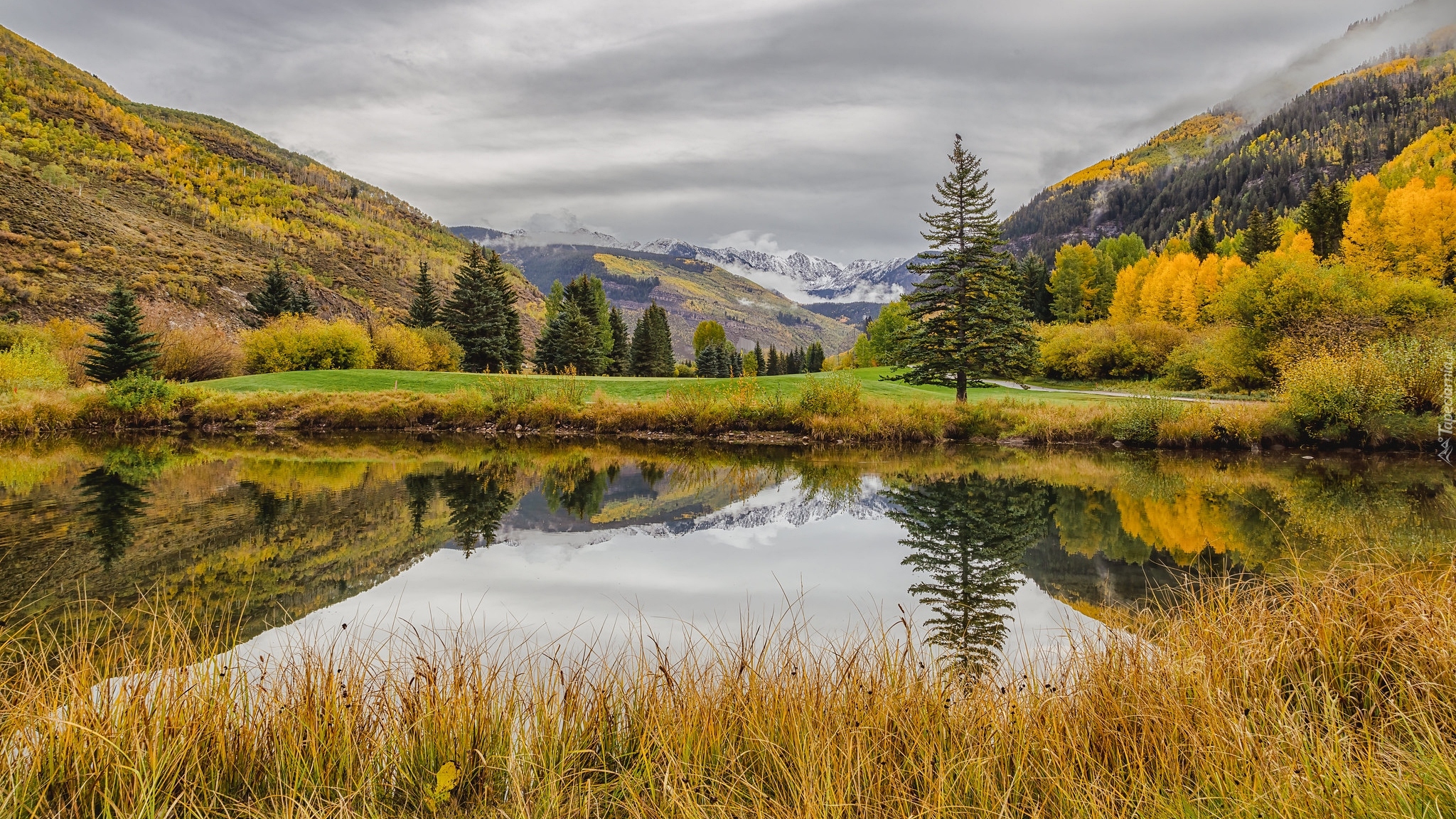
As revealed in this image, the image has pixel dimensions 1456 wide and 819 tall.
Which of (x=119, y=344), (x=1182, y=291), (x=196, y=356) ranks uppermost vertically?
(x=1182, y=291)

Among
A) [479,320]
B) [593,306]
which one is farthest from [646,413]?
[593,306]

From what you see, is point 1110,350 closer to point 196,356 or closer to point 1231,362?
point 1231,362

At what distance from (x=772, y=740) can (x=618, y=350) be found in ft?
237

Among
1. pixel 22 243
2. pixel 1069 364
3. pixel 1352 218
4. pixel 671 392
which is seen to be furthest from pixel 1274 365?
pixel 22 243

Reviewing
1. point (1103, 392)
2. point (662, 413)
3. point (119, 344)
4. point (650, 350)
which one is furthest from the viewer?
point (650, 350)

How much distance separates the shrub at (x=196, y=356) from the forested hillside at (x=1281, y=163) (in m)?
108

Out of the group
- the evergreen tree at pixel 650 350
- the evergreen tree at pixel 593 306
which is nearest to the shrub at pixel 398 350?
the evergreen tree at pixel 593 306

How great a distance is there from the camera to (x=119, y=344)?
33.3 meters

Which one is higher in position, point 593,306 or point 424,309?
point 593,306

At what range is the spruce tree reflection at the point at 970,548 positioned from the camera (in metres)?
6.38

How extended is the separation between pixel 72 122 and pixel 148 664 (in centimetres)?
10826

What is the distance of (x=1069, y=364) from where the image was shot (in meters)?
52.7

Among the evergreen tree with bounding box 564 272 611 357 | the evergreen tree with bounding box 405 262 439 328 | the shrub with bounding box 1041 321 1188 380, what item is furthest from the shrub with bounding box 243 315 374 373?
the shrub with bounding box 1041 321 1188 380

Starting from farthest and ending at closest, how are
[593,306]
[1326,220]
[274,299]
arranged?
[593,306]
[1326,220]
[274,299]
